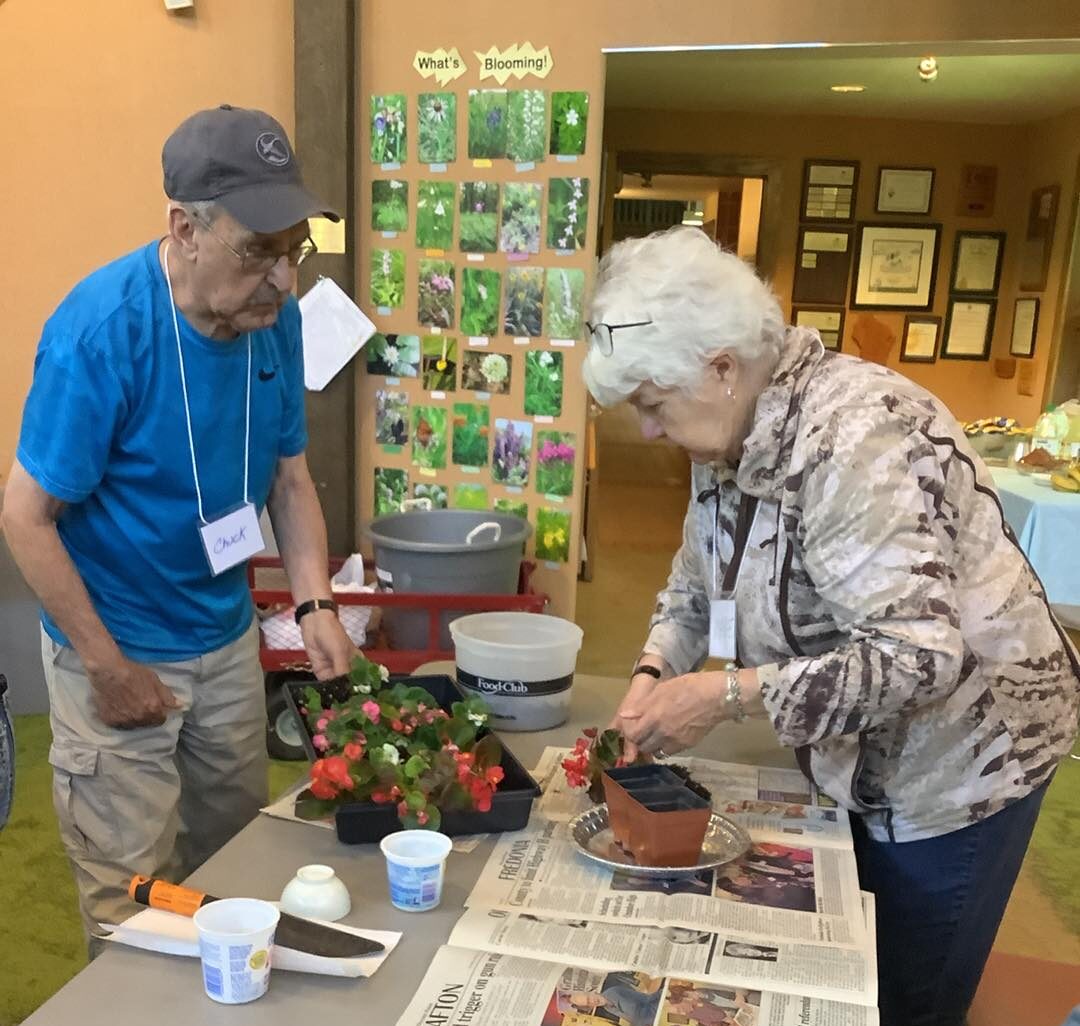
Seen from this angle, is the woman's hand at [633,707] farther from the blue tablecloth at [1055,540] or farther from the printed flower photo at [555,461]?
the blue tablecloth at [1055,540]

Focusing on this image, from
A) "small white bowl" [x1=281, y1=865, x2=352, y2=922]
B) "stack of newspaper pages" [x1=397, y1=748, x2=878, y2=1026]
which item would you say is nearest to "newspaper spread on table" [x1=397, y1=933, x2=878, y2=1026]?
"stack of newspaper pages" [x1=397, y1=748, x2=878, y2=1026]

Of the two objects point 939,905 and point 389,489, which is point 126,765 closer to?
point 939,905

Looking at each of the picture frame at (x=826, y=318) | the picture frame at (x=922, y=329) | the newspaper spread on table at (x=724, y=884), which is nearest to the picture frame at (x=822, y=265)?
the picture frame at (x=826, y=318)

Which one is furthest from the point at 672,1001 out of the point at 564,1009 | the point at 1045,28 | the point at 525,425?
the point at 1045,28

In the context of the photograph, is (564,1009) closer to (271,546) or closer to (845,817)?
(845,817)

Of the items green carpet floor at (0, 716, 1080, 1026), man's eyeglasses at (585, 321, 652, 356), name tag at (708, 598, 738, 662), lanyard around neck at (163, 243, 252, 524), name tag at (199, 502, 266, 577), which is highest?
man's eyeglasses at (585, 321, 652, 356)

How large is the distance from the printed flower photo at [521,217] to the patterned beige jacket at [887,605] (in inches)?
75.0

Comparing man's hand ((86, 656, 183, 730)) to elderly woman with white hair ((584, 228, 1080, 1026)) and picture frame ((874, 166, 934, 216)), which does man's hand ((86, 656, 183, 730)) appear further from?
picture frame ((874, 166, 934, 216))

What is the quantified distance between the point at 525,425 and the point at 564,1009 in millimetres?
2408

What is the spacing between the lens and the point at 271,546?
3148 mm

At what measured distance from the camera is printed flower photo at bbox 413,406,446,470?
3.28 meters

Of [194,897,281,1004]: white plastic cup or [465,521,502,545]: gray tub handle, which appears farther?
[465,521,502,545]: gray tub handle

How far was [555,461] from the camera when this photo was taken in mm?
3170

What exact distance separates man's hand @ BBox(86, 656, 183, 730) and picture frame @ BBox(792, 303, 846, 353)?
558 centimetres
